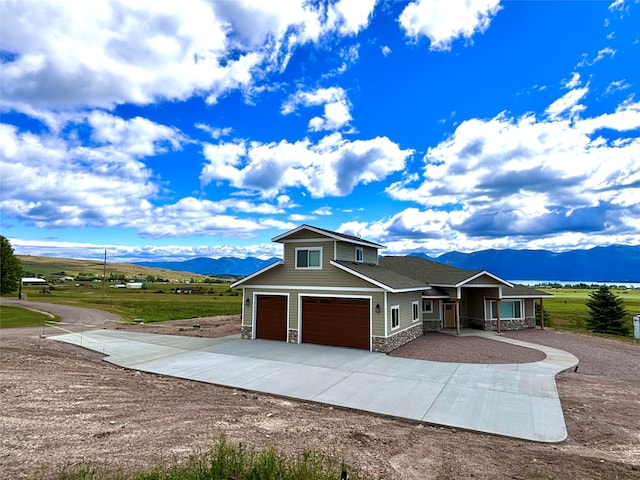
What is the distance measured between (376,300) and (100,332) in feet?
53.6

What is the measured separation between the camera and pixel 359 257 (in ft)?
64.0

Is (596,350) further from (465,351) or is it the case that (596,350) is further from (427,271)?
(427,271)

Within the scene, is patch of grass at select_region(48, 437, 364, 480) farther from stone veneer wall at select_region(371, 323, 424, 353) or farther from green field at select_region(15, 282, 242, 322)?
green field at select_region(15, 282, 242, 322)

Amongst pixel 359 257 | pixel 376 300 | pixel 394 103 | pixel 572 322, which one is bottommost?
pixel 572 322

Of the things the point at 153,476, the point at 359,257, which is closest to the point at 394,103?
the point at 359,257

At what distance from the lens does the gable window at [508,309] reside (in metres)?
23.0

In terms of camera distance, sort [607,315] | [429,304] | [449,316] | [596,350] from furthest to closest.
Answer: [607,315]
[449,316]
[429,304]
[596,350]

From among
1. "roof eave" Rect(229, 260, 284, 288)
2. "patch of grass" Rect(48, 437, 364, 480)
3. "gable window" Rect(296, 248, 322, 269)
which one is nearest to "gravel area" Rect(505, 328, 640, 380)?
"gable window" Rect(296, 248, 322, 269)

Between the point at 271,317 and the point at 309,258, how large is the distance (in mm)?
3713

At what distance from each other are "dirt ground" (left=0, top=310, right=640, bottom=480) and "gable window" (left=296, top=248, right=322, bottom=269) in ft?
26.0

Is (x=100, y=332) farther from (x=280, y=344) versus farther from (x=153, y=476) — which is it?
(x=153, y=476)

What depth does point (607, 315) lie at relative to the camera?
27.7 metres

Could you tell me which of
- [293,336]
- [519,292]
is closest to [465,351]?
[293,336]

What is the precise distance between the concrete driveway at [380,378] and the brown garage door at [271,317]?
28.5 inches
